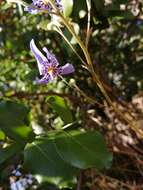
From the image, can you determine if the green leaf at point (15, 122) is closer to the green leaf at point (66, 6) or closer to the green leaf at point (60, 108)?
the green leaf at point (60, 108)

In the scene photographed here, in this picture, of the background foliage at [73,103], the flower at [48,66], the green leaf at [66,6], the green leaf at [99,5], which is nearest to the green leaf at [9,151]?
the background foliage at [73,103]

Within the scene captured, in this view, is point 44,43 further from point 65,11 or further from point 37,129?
point 65,11

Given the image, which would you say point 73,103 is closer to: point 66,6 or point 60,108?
point 60,108

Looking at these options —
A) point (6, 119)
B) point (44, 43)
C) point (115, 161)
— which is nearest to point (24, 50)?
point (44, 43)

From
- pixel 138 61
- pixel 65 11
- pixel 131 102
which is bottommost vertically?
pixel 131 102

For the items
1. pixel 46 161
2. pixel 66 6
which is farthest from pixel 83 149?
pixel 66 6
